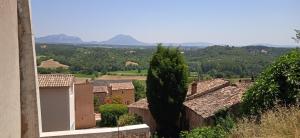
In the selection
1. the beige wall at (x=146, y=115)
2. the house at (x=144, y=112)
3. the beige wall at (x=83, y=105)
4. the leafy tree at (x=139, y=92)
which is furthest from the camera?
the leafy tree at (x=139, y=92)

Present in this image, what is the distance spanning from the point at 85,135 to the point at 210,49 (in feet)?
415

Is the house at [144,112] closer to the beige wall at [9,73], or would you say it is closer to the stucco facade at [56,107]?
the stucco facade at [56,107]

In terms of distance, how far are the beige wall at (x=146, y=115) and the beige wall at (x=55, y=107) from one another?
660cm

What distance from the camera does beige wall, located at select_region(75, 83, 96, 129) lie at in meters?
28.5

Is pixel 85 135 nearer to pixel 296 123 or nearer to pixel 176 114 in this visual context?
pixel 296 123

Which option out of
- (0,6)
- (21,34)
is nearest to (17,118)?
(21,34)

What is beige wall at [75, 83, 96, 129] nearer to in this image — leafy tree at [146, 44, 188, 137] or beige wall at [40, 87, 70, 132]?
leafy tree at [146, 44, 188, 137]

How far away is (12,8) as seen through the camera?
19.9ft

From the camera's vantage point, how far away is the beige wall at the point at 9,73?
520 centimetres

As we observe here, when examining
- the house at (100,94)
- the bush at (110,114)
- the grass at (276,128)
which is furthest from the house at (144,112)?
the house at (100,94)

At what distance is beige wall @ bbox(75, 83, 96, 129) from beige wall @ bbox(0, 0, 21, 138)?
22.2 meters

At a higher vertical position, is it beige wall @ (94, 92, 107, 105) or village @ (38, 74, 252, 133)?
village @ (38, 74, 252, 133)

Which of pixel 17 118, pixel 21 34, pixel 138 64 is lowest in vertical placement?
pixel 138 64

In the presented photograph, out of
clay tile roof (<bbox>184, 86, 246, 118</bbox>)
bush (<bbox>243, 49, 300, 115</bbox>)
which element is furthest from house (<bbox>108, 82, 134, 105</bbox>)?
bush (<bbox>243, 49, 300, 115</bbox>)
